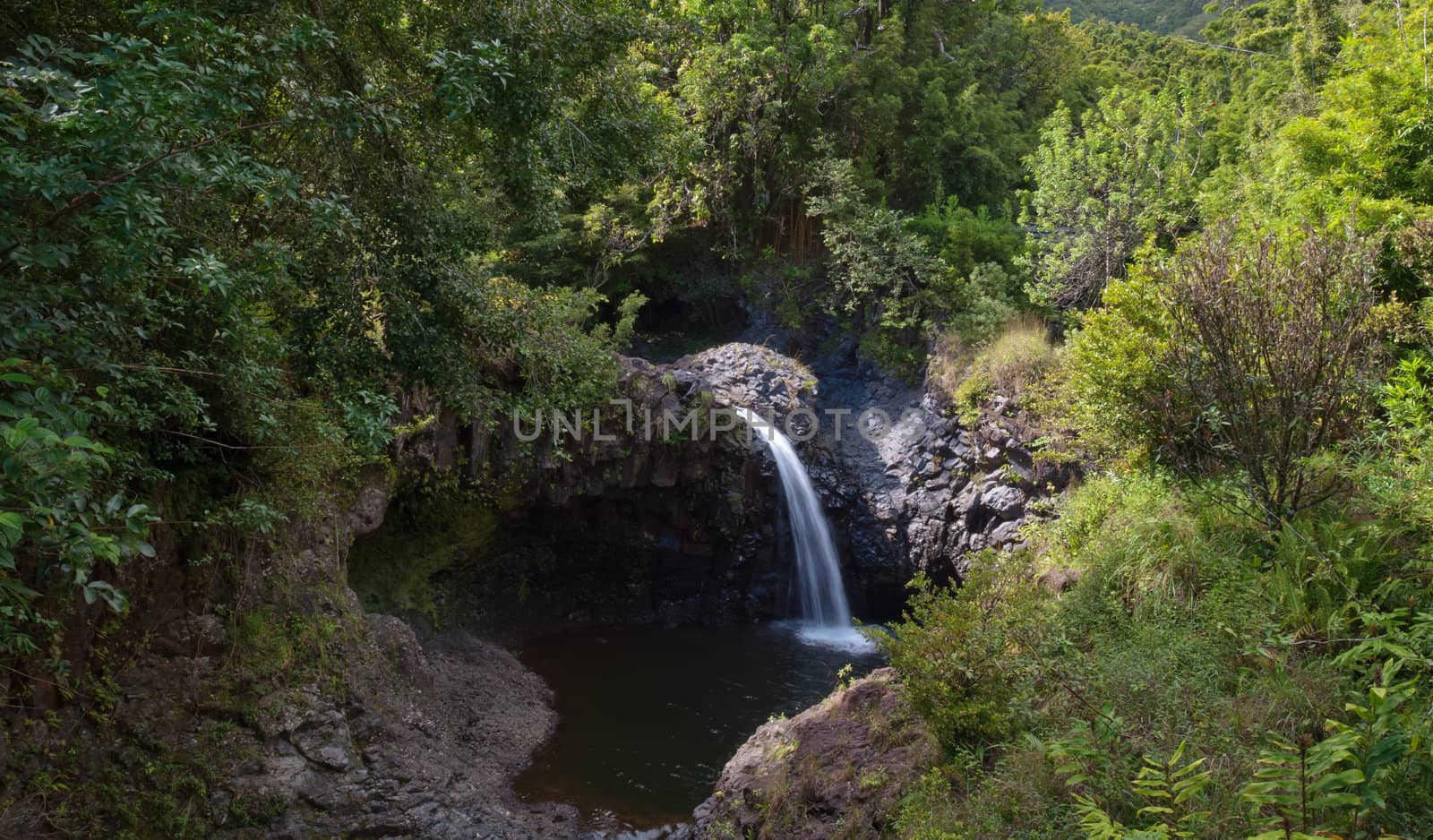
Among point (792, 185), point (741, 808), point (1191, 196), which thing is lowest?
point (741, 808)

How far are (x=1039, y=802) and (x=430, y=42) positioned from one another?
7.48m

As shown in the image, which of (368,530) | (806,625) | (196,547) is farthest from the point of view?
(806,625)

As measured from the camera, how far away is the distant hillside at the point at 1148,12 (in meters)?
41.5

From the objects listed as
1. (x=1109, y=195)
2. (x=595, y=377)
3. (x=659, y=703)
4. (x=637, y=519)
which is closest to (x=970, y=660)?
(x=595, y=377)

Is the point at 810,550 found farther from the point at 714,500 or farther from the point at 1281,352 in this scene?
the point at 1281,352

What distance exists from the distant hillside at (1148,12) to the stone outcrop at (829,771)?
43.7 m

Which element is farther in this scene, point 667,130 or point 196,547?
point 667,130

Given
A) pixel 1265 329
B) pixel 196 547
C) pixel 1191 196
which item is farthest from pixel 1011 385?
pixel 196 547

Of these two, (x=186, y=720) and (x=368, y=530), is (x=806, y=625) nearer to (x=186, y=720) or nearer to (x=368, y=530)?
(x=368, y=530)

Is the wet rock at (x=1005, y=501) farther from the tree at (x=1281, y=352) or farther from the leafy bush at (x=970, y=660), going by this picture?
the leafy bush at (x=970, y=660)

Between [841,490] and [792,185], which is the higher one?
[792,185]

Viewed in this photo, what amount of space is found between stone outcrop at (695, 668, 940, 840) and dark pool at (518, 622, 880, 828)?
1.18 metres

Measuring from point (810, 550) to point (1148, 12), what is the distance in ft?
150

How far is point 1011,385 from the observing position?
13125mm
